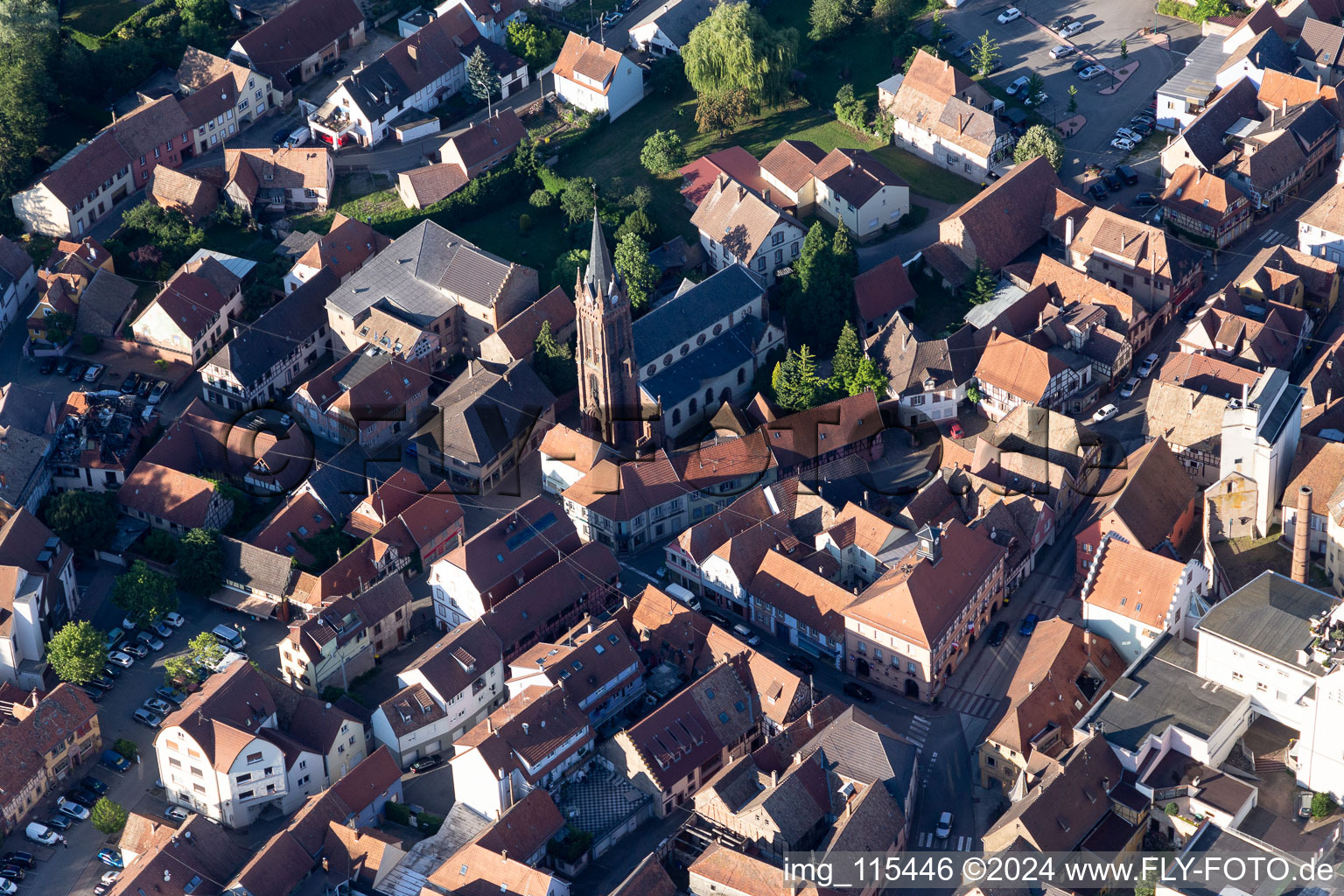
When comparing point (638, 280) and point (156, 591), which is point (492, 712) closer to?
point (156, 591)

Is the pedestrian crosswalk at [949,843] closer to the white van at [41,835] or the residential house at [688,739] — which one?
the residential house at [688,739]

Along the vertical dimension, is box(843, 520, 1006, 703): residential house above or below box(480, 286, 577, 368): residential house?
below

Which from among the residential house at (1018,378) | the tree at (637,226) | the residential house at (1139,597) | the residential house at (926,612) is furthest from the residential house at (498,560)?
the residential house at (1139,597)

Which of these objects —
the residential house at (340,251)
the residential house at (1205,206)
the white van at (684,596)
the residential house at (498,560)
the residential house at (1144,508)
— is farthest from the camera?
the residential house at (340,251)

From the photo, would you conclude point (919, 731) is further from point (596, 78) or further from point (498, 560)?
point (596, 78)

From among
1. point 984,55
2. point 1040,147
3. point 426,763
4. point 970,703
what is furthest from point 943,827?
point 984,55

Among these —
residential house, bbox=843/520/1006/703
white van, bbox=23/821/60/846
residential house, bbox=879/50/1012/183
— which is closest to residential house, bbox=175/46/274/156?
residential house, bbox=879/50/1012/183

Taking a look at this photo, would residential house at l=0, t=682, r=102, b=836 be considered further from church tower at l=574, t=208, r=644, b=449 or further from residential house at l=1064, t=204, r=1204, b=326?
residential house at l=1064, t=204, r=1204, b=326
